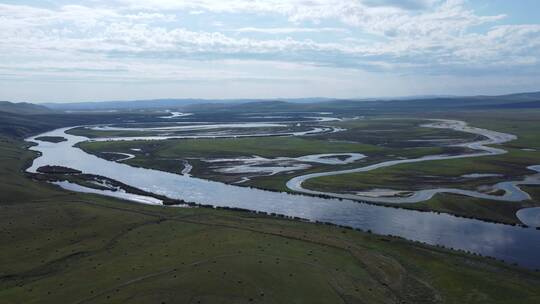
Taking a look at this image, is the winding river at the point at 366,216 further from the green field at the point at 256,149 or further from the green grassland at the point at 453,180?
the green field at the point at 256,149

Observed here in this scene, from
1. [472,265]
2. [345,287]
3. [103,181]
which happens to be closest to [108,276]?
[345,287]

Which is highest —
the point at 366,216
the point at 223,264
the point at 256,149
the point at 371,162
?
the point at 223,264

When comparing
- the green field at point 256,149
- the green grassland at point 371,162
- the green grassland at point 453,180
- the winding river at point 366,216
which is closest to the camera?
the winding river at point 366,216

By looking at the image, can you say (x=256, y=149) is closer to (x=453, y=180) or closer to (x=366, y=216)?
(x=453, y=180)

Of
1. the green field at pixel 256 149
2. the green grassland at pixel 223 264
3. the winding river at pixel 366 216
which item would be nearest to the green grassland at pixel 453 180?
the winding river at pixel 366 216

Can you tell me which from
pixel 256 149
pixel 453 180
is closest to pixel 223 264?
pixel 453 180
